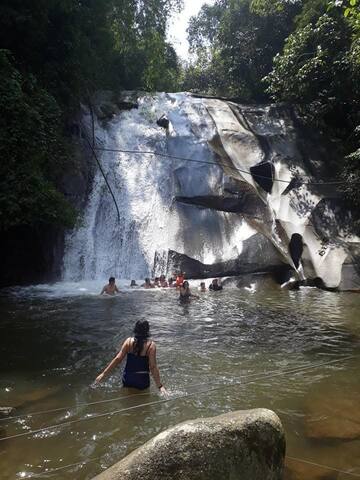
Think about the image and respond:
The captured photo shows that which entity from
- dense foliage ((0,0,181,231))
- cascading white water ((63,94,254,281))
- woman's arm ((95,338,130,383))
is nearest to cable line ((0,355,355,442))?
woman's arm ((95,338,130,383))

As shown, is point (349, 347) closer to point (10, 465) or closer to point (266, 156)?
point (10, 465)

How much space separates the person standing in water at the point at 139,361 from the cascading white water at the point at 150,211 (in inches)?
333

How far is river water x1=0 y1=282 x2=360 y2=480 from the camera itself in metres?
4.77

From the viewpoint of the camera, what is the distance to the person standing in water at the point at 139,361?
19.9 feet

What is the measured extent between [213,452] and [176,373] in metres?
3.94

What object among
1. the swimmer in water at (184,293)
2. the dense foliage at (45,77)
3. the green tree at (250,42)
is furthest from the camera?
the green tree at (250,42)

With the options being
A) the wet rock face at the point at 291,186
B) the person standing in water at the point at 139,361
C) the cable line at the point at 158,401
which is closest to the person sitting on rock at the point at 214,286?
the wet rock face at the point at 291,186

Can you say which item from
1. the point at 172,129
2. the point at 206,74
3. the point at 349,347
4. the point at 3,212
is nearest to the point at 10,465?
the point at 349,347

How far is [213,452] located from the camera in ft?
10.6

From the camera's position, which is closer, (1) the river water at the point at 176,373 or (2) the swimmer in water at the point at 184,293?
(1) the river water at the point at 176,373

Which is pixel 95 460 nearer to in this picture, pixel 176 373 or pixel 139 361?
pixel 139 361

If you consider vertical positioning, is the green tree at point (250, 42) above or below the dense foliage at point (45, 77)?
A: above

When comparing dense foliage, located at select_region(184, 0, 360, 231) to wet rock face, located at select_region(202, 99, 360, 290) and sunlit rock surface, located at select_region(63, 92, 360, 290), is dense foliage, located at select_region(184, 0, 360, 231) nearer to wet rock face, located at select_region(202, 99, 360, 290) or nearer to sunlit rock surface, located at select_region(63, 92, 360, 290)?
wet rock face, located at select_region(202, 99, 360, 290)

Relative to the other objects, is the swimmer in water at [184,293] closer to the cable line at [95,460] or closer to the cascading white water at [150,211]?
the cascading white water at [150,211]
